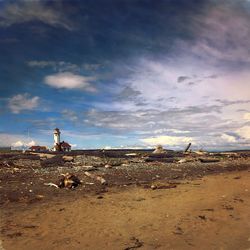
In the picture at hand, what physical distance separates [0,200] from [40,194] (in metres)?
2.12

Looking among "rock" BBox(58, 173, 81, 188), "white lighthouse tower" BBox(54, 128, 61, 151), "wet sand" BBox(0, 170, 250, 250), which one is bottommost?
"wet sand" BBox(0, 170, 250, 250)

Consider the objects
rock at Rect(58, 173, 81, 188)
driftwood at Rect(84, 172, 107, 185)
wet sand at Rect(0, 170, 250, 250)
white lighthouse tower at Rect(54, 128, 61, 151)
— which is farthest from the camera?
white lighthouse tower at Rect(54, 128, 61, 151)

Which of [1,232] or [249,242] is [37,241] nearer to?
[1,232]

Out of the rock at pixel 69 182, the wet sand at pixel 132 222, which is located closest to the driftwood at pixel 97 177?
the rock at pixel 69 182

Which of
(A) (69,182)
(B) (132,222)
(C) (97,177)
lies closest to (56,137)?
(C) (97,177)

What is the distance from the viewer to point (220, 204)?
17.2 meters

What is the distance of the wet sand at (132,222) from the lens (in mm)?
11906

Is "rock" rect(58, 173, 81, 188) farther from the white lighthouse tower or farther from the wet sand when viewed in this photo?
the white lighthouse tower

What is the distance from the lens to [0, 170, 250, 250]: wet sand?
11.9 m

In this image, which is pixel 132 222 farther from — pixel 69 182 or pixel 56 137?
pixel 56 137

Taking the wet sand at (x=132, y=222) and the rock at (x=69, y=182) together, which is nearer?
the wet sand at (x=132, y=222)

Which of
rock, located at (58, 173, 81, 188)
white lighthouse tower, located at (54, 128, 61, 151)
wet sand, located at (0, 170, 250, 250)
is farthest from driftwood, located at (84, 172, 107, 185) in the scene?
white lighthouse tower, located at (54, 128, 61, 151)

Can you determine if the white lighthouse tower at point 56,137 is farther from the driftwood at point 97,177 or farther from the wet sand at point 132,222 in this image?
the wet sand at point 132,222

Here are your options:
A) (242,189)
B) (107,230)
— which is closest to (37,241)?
(107,230)
